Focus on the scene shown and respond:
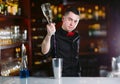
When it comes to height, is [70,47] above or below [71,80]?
above

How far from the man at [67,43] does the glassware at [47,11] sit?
123mm

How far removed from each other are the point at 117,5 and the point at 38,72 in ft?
2.94

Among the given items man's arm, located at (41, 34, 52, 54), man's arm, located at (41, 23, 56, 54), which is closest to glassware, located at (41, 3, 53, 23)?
man's arm, located at (41, 23, 56, 54)

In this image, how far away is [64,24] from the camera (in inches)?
81.2

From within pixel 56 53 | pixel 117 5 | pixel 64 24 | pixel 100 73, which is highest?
pixel 117 5

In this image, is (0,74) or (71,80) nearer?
(71,80)

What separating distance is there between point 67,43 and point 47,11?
33 centimetres

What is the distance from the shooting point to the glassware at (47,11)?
1.96 m

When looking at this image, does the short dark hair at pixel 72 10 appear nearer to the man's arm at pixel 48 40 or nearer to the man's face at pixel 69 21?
the man's face at pixel 69 21

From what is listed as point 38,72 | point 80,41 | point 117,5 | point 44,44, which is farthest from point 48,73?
point 117,5

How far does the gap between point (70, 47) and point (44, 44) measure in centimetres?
22

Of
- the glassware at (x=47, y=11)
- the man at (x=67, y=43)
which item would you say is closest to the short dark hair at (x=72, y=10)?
the man at (x=67, y=43)

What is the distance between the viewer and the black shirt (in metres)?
2.06

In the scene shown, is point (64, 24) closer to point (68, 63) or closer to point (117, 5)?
point (68, 63)
